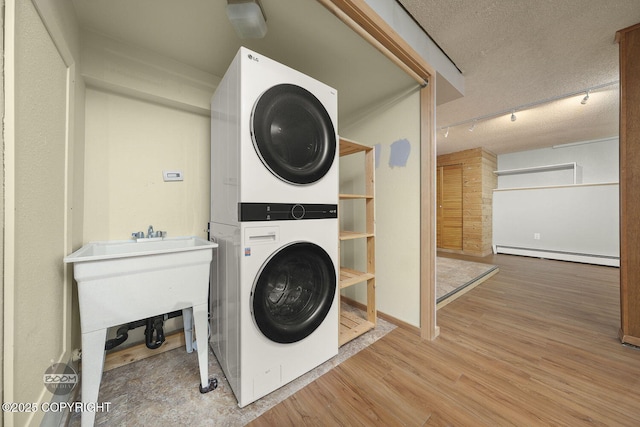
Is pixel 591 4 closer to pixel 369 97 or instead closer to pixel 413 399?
pixel 369 97

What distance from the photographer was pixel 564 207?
425 cm

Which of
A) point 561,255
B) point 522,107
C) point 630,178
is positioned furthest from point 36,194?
point 561,255

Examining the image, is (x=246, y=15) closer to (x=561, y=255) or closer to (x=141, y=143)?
(x=141, y=143)

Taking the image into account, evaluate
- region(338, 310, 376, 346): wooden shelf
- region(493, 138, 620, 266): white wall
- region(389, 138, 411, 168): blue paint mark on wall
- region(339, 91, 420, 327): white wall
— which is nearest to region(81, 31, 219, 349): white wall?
region(338, 310, 376, 346): wooden shelf

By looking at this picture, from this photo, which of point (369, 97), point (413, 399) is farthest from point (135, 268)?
point (369, 97)

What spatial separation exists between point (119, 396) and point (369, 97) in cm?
272

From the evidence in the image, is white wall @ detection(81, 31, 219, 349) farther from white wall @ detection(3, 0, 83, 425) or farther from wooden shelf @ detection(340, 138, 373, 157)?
wooden shelf @ detection(340, 138, 373, 157)

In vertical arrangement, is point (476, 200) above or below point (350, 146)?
below

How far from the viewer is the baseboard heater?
12.4ft

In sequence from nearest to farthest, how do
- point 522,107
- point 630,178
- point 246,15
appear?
point 246,15
point 630,178
point 522,107

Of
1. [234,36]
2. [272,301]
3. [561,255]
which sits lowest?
[561,255]

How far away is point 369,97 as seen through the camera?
2.09m

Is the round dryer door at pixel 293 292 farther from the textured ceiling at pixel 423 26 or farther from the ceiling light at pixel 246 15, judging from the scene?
the textured ceiling at pixel 423 26

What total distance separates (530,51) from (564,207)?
398 centimetres
